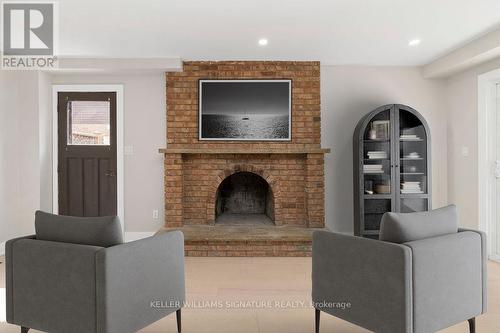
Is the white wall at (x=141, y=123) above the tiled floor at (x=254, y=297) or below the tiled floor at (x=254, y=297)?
above

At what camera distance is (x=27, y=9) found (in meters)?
3.37

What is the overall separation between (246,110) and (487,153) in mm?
3019

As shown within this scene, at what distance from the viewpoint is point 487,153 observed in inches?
177

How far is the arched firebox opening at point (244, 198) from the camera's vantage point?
5527 mm

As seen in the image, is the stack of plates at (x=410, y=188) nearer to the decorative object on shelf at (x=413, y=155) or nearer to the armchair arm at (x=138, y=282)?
the decorative object on shelf at (x=413, y=155)

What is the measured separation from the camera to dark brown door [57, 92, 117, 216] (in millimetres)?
5211

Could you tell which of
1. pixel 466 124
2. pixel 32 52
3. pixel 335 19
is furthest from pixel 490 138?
pixel 32 52

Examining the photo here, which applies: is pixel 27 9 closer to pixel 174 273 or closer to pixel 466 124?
pixel 174 273

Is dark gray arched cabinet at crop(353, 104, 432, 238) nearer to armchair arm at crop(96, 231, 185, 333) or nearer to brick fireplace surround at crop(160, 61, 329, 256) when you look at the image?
brick fireplace surround at crop(160, 61, 329, 256)

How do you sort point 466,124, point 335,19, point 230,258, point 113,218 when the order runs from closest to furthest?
1. point 113,218
2. point 335,19
3. point 230,258
4. point 466,124

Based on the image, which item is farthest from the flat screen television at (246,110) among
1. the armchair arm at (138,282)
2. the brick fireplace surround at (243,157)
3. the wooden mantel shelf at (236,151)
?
the armchair arm at (138,282)

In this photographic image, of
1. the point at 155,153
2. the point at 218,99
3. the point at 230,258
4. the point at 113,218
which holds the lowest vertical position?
the point at 230,258

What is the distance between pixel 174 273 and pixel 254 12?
236 centimetres

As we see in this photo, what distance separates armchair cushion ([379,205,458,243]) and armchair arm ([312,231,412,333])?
128 mm
